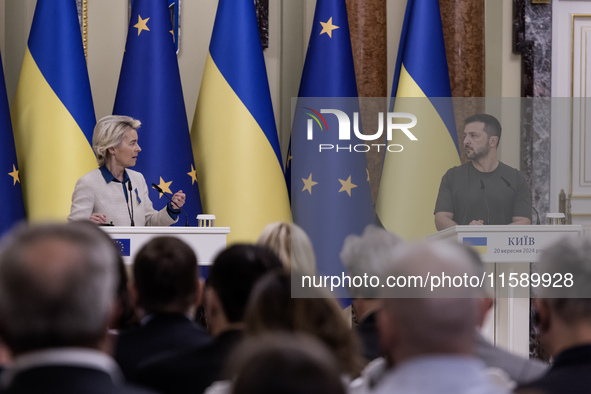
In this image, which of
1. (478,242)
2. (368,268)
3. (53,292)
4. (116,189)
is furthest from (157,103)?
(53,292)

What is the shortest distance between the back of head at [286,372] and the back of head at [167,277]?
121 centimetres

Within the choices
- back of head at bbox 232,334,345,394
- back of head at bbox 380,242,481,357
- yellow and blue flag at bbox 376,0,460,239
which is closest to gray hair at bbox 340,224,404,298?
back of head at bbox 380,242,481,357

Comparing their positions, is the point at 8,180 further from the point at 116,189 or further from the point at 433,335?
the point at 433,335

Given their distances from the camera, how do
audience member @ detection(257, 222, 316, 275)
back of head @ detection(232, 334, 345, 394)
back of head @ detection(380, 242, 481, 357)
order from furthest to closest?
audience member @ detection(257, 222, 316, 275) → back of head @ detection(380, 242, 481, 357) → back of head @ detection(232, 334, 345, 394)

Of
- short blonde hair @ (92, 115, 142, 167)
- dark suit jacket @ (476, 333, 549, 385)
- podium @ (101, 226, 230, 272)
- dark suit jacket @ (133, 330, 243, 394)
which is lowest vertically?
dark suit jacket @ (476, 333, 549, 385)

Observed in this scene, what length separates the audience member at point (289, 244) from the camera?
9.22ft

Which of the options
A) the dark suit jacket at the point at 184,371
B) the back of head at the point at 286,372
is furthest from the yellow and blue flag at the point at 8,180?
the back of head at the point at 286,372

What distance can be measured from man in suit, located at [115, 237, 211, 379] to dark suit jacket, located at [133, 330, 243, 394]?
21cm

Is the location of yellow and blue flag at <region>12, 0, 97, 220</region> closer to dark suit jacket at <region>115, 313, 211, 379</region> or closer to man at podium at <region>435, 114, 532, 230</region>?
man at podium at <region>435, 114, 532, 230</region>

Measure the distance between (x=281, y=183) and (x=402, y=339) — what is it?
4384mm

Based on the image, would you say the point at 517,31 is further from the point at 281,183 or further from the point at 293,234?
the point at 293,234

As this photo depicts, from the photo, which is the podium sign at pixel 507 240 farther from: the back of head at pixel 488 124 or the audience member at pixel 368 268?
the audience member at pixel 368 268

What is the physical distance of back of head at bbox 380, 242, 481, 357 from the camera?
4.63 feet

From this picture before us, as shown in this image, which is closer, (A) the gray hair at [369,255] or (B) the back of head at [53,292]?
(B) the back of head at [53,292]
